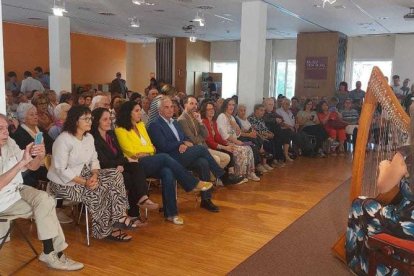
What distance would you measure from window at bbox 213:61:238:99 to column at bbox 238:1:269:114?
790 cm

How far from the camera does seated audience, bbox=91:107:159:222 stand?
12.9 feet

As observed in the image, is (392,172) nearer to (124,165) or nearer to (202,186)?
(202,186)

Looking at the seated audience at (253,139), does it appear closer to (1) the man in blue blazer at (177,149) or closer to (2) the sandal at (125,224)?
(1) the man in blue blazer at (177,149)

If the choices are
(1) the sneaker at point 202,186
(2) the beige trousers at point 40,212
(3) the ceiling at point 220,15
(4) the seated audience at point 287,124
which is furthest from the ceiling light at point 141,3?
(2) the beige trousers at point 40,212

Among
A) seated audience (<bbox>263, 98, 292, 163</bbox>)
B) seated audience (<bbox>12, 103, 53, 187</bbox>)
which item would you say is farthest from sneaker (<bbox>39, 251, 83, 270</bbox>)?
seated audience (<bbox>263, 98, 292, 163</bbox>)

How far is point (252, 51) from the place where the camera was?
7184 mm

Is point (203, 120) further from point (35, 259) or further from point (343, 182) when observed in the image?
point (35, 259)

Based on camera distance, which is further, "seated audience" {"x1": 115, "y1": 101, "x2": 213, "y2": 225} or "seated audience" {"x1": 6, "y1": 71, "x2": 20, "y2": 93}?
"seated audience" {"x1": 6, "y1": 71, "x2": 20, "y2": 93}

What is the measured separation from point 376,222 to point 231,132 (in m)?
3.39

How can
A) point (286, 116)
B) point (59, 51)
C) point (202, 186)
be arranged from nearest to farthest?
1. point (202, 186)
2. point (286, 116)
3. point (59, 51)

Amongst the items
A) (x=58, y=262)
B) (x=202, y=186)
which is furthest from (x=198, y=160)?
(x=58, y=262)

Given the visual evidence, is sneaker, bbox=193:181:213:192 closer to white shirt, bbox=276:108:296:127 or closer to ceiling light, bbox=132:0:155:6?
white shirt, bbox=276:108:296:127

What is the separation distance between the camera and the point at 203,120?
5598 mm

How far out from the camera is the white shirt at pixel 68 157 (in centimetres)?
343
